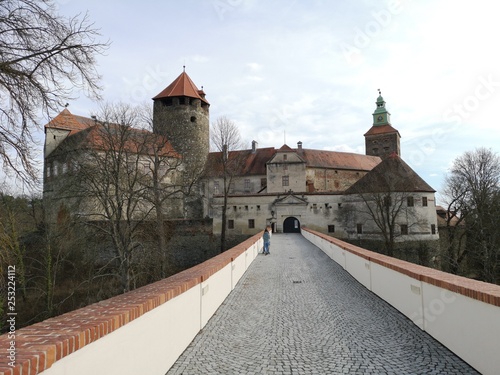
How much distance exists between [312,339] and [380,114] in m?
81.4

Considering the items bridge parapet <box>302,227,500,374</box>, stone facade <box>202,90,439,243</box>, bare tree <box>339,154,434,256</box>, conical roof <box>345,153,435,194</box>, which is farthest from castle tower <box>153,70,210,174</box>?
bridge parapet <box>302,227,500,374</box>

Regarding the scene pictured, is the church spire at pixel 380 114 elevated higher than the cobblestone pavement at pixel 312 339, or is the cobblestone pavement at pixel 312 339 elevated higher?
the church spire at pixel 380 114

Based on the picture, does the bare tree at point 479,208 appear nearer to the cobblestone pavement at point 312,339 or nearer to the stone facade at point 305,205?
the stone facade at point 305,205

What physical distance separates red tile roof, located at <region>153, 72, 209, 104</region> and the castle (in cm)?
13

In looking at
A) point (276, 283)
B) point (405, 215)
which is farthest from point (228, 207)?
point (276, 283)

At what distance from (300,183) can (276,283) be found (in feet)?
123

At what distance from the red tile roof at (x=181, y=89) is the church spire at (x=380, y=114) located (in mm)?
44414

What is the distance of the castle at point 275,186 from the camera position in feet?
127

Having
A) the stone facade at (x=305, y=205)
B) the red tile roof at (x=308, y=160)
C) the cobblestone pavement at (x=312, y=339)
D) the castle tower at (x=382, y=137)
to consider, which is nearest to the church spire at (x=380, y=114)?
the castle tower at (x=382, y=137)

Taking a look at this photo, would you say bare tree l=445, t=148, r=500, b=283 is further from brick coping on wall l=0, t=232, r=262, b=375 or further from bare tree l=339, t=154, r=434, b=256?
brick coping on wall l=0, t=232, r=262, b=375

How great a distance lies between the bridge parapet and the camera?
155 inches

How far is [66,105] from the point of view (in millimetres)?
7184

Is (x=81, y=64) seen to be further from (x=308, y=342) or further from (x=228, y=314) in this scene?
(x=308, y=342)

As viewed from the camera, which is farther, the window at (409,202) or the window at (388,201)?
the window at (409,202)
